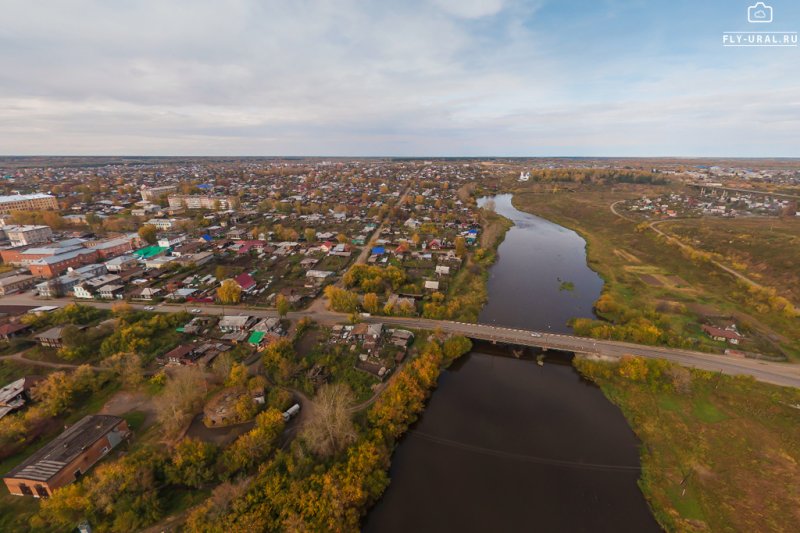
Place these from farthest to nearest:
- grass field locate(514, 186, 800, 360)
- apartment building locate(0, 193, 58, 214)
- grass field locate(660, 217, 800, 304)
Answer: apartment building locate(0, 193, 58, 214), grass field locate(660, 217, 800, 304), grass field locate(514, 186, 800, 360)

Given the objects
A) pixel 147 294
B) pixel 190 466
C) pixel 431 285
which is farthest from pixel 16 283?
pixel 431 285

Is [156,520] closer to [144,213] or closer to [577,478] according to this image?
[577,478]

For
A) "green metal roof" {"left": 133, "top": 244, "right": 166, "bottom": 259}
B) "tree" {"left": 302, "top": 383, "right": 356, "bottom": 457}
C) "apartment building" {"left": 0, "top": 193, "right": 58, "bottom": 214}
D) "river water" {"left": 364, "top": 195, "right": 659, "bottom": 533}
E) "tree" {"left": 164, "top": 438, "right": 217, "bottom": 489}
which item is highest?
"apartment building" {"left": 0, "top": 193, "right": 58, "bottom": 214}

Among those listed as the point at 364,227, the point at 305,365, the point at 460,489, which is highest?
the point at 364,227

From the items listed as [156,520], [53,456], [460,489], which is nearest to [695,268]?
[460,489]

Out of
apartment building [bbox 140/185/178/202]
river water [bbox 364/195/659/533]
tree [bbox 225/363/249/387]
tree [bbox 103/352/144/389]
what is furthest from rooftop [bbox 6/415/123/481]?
apartment building [bbox 140/185/178/202]

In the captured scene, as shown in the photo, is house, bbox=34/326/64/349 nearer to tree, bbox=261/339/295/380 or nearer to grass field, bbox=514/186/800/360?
tree, bbox=261/339/295/380

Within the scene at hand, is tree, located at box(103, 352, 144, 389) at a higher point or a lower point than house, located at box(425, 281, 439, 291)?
lower
